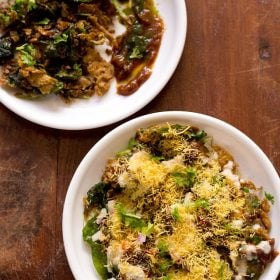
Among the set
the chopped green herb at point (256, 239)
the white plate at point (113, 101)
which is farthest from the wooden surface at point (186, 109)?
the chopped green herb at point (256, 239)

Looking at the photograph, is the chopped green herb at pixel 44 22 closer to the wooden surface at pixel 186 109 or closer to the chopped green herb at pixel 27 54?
the chopped green herb at pixel 27 54

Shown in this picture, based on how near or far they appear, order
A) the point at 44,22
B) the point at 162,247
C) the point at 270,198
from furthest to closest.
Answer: the point at 44,22 → the point at 270,198 → the point at 162,247

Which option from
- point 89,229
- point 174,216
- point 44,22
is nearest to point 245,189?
point 174,216

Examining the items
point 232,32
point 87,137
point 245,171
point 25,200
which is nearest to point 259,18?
point 232,32

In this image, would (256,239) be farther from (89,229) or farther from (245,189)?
(89,229)

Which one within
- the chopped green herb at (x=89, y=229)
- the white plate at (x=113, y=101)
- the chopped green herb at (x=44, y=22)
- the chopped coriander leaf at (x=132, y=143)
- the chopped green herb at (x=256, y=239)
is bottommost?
the chopped green herb at (x=89, y=229)

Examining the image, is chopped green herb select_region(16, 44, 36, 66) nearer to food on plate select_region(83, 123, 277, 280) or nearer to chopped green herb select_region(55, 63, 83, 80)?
chopped green herb select_region(55, 63, 83, 80)

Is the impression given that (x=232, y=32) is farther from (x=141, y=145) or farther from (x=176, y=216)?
(x=176, y=216)
